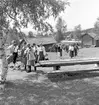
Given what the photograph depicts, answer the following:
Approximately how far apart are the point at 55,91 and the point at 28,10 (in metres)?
3.34

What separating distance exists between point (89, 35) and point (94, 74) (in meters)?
50.6

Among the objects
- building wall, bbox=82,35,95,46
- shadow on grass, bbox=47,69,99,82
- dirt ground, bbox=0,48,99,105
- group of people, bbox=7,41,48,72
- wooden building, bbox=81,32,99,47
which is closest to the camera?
dirt ground, bbox=0,48,99,105

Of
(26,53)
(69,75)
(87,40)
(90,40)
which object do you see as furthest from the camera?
(87,40)

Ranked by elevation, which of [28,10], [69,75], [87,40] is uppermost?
[87,40]

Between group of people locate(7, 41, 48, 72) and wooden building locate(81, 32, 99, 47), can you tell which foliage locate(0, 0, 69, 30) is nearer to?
group of people locate(7, 41, 48, 72)

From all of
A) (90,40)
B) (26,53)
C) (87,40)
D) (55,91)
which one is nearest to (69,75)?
(55,91)

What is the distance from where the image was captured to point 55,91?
18.9 feet

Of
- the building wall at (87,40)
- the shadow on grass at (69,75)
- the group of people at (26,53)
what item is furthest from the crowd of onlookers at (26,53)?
the building wall at (87,40)

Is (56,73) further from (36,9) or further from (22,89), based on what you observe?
Answer: (36,9)

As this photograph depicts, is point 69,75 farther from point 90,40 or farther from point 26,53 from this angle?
point 90,40

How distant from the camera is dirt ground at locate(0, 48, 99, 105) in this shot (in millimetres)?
4883

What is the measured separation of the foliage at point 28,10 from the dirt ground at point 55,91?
2524 mm

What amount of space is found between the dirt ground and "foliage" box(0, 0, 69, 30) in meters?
2.52

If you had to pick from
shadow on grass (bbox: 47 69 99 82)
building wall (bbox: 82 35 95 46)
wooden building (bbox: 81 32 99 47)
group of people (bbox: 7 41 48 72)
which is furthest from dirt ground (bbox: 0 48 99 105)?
building wall (bbox: 82 35 95 46)
